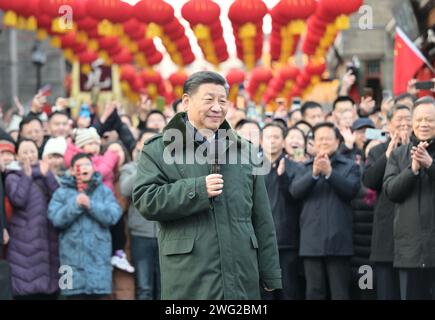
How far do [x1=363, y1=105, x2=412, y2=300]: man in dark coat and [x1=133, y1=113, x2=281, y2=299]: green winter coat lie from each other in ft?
10.7

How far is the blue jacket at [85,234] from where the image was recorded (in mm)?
9844

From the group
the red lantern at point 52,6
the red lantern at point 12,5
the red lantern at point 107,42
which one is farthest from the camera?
the red lantern at point 107,42

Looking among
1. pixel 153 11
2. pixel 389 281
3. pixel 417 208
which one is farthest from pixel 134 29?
pixel 417 208

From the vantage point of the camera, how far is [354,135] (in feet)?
35.8

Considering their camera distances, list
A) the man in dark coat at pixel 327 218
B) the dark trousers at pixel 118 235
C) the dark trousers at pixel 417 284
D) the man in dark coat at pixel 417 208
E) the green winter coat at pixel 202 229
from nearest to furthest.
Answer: the green winter coat at pixel 202 229, the man in dark coat at pixel 417 208, the dark trousers at pixel 417 284, the man in dark coat at pixel 327 218, the dark trousers at pixel 118 235

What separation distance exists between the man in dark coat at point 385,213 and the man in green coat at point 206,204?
127 inches

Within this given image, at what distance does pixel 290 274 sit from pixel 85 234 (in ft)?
7.14

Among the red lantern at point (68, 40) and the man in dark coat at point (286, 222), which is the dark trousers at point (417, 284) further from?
the red lantern at point (68, 40)

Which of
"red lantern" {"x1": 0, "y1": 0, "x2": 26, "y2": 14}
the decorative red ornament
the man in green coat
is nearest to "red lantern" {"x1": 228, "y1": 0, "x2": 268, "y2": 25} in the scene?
"red lantern" {"x1": 0, "y1": 0, "x2": 26, "y2": 14}

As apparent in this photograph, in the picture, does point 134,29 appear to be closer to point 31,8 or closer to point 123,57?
point 123,57

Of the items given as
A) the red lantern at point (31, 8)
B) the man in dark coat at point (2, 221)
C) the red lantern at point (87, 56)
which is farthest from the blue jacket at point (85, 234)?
the red lantern at point (87, 56)

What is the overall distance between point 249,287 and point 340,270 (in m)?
3.86

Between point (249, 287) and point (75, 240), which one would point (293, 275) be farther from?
point (249, 287)

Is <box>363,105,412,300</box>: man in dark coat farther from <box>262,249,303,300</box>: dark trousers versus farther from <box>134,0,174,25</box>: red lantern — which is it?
<box>134,0,174,25</box>: red lantern
